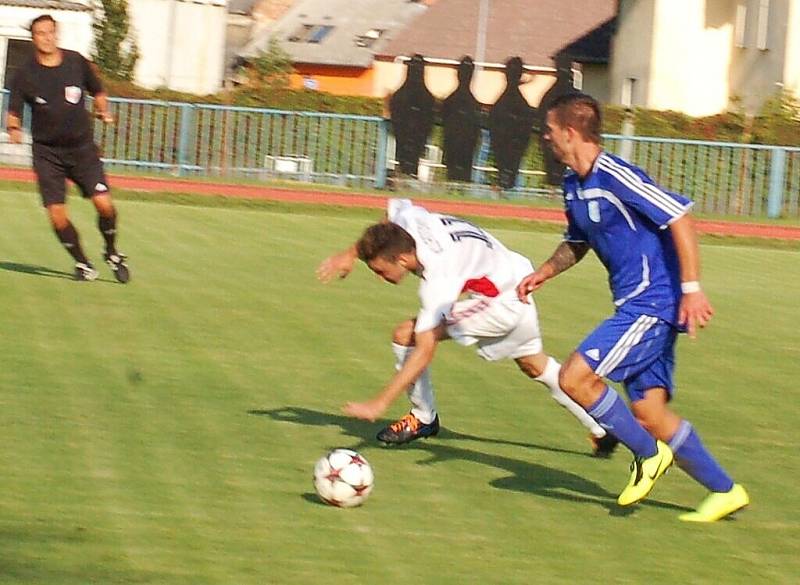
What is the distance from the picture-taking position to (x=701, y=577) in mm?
5984

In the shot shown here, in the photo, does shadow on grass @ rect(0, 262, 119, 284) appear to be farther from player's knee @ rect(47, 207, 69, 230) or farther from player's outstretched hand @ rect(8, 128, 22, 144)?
player's outstretched hand @ rect(8, 128, 22, 144)

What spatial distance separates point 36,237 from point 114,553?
39.5 ft

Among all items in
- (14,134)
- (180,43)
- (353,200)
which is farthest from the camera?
(180,43)

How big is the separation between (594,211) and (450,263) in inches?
29.6

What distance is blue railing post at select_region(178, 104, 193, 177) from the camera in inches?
1133

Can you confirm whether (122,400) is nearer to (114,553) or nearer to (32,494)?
(32,494)

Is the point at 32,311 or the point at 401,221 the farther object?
the point at 32,311

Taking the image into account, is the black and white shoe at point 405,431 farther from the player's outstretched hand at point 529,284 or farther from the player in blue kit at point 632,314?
the player in blue kit at point 632,314

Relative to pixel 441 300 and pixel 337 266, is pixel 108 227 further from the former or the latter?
pixel 441 300

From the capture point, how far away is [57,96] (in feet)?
43.6

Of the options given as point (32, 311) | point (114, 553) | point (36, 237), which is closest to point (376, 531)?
point (114, 553)

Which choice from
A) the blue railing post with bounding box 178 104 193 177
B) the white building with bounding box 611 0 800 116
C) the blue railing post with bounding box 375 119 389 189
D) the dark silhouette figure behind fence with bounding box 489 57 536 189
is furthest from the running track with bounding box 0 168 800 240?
the white building with bounding box 611 0 800 116

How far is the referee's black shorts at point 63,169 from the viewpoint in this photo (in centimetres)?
1345

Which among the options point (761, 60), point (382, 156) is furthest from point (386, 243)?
point (761, 60)
